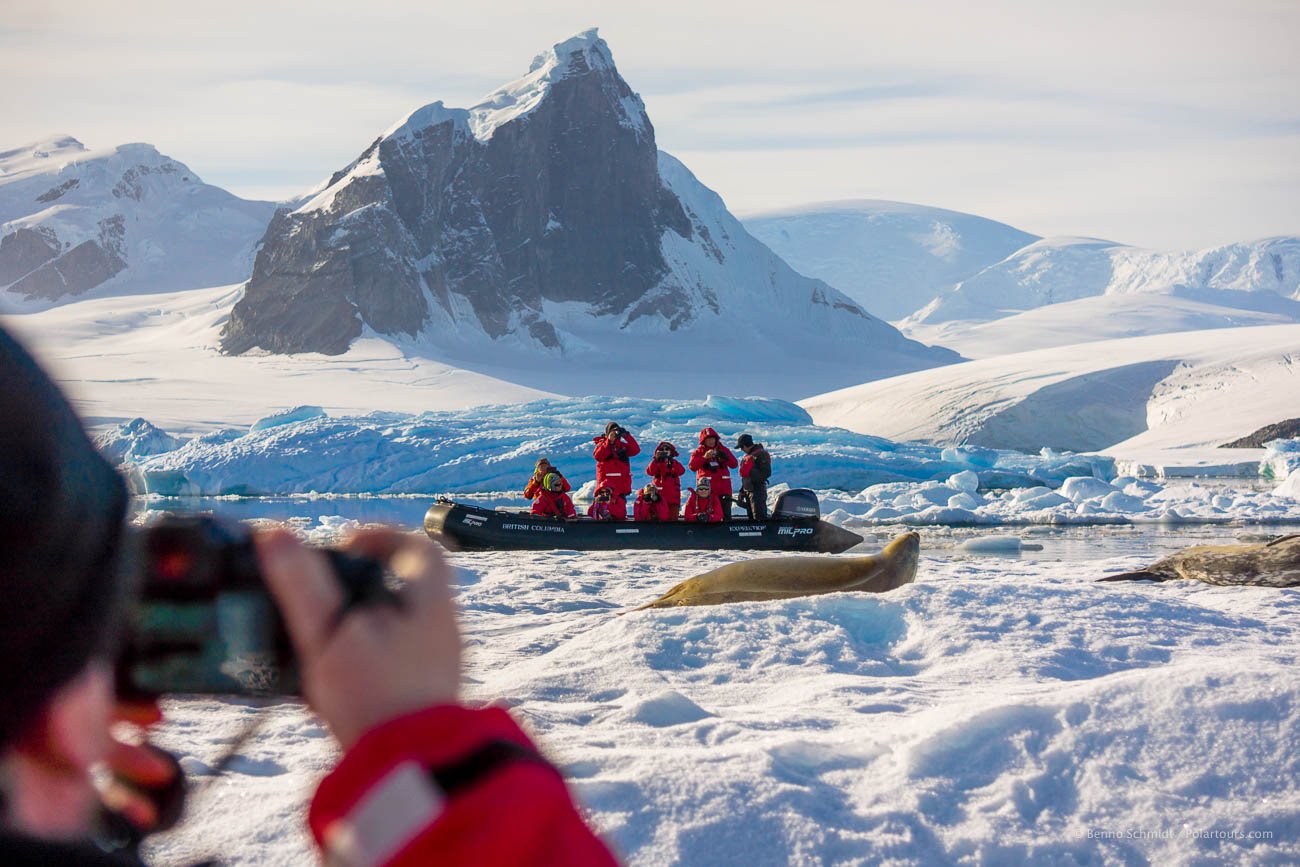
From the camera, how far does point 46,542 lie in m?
0.63

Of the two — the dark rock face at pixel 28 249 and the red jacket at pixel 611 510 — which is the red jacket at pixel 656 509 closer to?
the red jacket at pixel 611 510

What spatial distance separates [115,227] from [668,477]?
365 feet

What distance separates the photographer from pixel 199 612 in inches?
28.9

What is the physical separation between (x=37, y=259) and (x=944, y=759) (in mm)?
122235

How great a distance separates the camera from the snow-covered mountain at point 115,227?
111 m

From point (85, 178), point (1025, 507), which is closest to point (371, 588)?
point (1025, 507)

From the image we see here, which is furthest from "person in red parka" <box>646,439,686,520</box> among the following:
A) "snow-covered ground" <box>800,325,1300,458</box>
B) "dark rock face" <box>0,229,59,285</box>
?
"dark rock face" <box>0,229,59,285</box>

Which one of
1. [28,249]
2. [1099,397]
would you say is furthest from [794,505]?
[28,249]

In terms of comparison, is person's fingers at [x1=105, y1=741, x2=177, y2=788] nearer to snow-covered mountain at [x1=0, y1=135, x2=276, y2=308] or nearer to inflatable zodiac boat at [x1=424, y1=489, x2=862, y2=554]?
inflatable zodiac boat at [x1=424, y1=489, x2=862, y2=554]

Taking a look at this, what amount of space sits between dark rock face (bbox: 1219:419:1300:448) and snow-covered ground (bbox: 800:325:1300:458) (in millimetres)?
2364

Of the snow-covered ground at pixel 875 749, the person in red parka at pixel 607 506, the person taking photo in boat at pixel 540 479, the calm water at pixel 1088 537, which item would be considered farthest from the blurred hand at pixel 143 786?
the person taking photo in boat at pixel 540 479

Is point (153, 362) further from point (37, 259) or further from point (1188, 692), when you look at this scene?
point (1188, 692)

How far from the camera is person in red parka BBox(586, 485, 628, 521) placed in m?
17.0

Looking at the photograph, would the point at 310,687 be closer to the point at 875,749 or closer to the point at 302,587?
the point at 302,587
